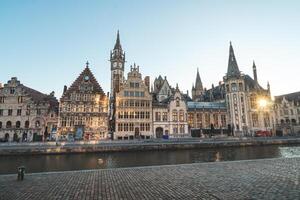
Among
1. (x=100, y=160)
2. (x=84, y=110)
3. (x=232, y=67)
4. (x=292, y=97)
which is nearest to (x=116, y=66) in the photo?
(x=84, y=110)

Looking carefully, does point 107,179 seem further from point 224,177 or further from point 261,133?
point 261,133

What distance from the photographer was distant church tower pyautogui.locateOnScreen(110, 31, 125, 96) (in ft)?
233

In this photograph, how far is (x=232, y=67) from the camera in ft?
259

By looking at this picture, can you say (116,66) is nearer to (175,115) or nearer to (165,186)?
(175,115)

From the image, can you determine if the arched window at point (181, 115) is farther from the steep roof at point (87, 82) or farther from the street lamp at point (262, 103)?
the street lamp at point (262, 103)

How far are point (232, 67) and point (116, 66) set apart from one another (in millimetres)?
44753

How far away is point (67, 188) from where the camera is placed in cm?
995

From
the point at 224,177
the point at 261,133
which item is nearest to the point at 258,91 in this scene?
the point at 261,133

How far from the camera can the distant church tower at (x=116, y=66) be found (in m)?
71.1

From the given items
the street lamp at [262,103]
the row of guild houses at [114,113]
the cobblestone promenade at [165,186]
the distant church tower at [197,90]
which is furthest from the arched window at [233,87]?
the cobblestone promenade at [165,186]

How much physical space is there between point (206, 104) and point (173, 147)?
36402 mm

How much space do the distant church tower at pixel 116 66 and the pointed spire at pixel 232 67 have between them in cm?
4061

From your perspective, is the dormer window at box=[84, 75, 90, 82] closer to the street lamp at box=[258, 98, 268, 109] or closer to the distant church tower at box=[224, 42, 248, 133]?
the distant church tower at box=[224, 42, 248, 133]

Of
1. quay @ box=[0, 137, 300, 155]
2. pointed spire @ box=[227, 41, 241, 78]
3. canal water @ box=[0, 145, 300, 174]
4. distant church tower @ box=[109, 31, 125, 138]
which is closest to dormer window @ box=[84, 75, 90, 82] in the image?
distant church tower @ box=[109, 31, 125, 138]
